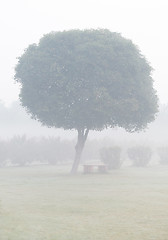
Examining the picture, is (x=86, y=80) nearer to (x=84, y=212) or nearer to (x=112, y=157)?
(x=112, y=157)

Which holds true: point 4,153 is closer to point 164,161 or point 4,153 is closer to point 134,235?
point 164,161

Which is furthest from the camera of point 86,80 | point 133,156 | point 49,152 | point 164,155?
point 49,152

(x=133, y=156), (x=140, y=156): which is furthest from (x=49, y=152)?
(x=140, y=156)

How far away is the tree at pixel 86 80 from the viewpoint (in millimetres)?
28125

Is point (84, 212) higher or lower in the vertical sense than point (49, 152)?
lower

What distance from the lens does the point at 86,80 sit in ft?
94.0

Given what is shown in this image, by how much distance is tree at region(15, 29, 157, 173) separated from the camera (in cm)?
2812

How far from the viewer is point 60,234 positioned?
9875mm

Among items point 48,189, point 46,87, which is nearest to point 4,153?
point 46,87

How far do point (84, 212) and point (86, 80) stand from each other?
16.4m

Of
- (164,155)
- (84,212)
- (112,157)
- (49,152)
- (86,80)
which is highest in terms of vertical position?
(86,80)

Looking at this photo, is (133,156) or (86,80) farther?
(133,156)

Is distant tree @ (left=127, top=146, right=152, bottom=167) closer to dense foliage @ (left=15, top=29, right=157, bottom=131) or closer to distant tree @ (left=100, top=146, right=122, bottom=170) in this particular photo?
distant tree @ (left=100, top=146, right=122, bottom=170)

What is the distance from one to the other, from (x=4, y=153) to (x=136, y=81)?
559 inches
